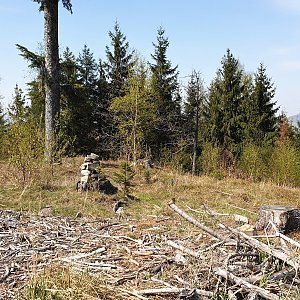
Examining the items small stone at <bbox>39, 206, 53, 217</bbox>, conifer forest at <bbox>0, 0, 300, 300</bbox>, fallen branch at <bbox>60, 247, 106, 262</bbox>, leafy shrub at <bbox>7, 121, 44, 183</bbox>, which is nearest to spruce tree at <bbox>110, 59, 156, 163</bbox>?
conifer forest at <bbox>0, 0, 300, 300</bbox>

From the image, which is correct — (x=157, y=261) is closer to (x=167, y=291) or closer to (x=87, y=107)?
(x=167, y=291)

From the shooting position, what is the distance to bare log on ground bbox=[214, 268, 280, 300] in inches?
117

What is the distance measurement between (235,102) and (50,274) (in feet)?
71.3

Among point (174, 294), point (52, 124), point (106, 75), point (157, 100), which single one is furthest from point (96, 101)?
point (174, 294)

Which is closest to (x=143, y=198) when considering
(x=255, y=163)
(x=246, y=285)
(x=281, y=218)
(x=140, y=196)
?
(x=140, y=196)

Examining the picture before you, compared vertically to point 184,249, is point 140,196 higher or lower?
lower

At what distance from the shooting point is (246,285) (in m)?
3.10

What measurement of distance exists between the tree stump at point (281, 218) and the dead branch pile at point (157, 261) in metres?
1.28

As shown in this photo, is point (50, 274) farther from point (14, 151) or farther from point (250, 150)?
point (250, 150)

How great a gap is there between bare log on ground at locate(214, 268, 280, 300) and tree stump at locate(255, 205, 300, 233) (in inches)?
111

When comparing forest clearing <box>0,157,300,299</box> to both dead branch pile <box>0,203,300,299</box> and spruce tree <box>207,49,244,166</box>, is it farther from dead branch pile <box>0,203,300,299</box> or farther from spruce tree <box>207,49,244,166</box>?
spruce tree <box>207,49,244,166</box>

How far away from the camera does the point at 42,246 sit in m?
4.49

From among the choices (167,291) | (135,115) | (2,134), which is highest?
(135,115)

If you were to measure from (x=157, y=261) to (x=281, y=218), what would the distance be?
289 cm
